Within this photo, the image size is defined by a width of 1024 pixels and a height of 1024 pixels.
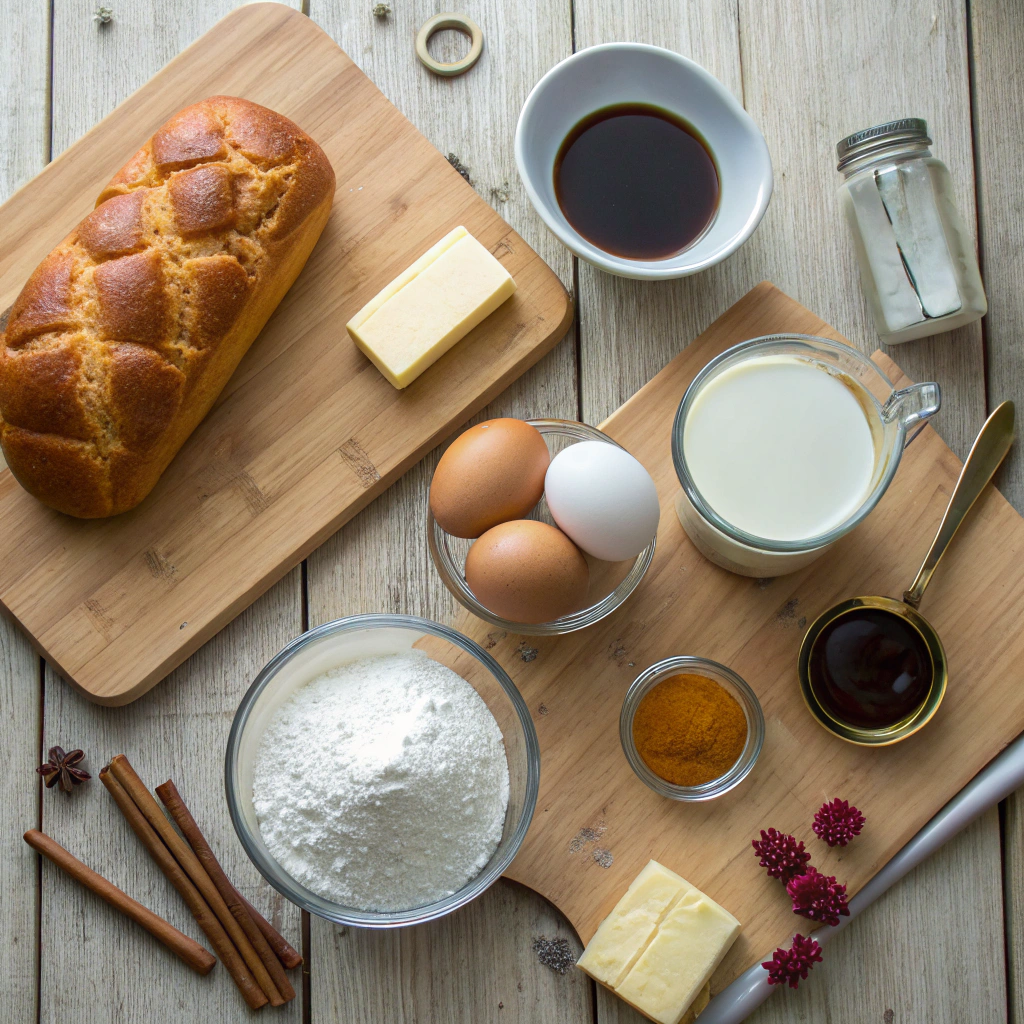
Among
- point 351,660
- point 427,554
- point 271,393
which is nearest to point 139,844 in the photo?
point 351,660

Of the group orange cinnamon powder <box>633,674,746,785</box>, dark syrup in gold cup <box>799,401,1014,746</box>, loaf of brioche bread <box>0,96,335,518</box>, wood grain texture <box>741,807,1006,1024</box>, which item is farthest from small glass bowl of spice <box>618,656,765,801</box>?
loaf of brioche bread <box>0,96,335,518</box>

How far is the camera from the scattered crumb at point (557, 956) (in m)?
1.35

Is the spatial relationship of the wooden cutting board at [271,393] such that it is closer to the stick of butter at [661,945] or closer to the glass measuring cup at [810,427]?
the glass measuring cup at [810,427]

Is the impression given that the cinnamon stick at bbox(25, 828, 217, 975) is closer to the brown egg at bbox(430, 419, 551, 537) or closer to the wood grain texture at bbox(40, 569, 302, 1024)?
the wood grain texture at bbox(40, 569, 302, 1024)

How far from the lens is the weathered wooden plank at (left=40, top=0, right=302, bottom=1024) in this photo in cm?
135

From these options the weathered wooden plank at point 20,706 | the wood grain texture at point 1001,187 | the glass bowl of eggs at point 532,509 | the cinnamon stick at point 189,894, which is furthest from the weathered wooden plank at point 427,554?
the wood grain texture at point 1001,187

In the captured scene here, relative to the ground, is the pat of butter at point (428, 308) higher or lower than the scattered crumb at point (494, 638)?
higher

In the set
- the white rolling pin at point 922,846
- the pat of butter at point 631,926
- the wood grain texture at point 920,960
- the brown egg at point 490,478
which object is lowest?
the wood grain texture at point 920,960

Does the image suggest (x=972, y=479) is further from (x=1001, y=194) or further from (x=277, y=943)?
(x=277, y=943)

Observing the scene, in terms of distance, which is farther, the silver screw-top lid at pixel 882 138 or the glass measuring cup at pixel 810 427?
the silver screw-top lid at pixel 882 138

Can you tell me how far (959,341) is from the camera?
145 cm

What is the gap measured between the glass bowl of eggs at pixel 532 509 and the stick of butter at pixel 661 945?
18.1 inches

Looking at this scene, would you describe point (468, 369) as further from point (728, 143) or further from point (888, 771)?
point (888, 771)

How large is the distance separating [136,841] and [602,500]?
969 mm
